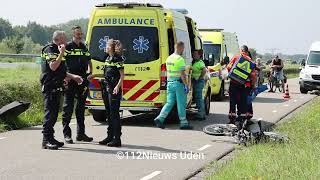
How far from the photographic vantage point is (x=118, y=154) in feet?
29.6

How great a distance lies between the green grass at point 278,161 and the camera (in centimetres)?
703

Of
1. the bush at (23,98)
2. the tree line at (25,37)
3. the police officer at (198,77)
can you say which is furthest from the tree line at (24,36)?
the police officer at (198,77)

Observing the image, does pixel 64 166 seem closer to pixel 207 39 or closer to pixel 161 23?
pixel 161 23

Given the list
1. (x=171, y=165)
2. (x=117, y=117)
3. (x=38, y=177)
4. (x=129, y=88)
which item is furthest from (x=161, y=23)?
(x=38, y=177)

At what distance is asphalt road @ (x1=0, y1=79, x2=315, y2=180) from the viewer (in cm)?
748

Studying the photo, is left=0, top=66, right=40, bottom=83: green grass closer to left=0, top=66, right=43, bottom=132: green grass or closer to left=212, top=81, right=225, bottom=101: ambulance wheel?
left=0, top=66, right=43, bottom=132: green grass

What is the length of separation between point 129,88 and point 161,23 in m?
1.61

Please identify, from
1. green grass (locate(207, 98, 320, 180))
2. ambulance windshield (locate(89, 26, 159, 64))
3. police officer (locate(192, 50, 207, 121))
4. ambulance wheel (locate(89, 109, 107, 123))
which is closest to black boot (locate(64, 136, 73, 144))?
green grass (locate(207, 98, 320, 180))

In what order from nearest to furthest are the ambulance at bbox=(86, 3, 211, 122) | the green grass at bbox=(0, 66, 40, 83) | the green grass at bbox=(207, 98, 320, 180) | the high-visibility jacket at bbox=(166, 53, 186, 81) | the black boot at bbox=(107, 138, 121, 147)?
the green grass at bbox=(207, 98, 320, 180) → the black boot at bbox=(107, 138, 121, 147) → the high-visibility jacket at bbox=(166, 53, 186, 81) → the ambulance at bbox=(86, 3, 211, 122) → the green grass at bbox=(0, 66, 40, 83)

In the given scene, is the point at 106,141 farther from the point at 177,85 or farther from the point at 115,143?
the point at 177,85

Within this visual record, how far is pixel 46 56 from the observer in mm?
9172

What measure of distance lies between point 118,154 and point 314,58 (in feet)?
66.0

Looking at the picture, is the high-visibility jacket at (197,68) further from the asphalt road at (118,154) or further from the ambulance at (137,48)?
the asphalt road at (118,154)

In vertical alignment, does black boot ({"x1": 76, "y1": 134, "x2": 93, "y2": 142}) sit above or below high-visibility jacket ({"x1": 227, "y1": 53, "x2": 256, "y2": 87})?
below
